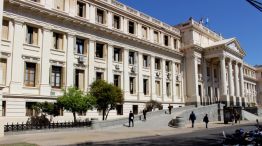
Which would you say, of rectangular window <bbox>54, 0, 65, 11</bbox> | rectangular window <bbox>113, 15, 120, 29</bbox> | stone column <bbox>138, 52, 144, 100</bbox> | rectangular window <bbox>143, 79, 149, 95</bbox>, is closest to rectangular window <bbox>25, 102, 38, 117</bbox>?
rectangular window <bbox>54, 0, 65, 11</bbox>

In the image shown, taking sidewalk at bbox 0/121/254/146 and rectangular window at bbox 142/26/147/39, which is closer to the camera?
sidewalk at bbox 0/121/254/146

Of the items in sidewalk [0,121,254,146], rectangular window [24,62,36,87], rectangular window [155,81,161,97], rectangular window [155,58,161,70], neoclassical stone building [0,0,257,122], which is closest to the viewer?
sidewalk [0,121,254,146]

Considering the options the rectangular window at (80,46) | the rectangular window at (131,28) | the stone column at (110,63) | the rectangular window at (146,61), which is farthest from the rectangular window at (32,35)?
the rectangular window at (146,61)

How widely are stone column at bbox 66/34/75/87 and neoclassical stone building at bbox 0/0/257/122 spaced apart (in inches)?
4.4

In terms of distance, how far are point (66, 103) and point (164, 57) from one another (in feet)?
84.6

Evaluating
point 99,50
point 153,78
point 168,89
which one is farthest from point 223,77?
point 99,50

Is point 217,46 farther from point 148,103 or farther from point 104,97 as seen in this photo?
point 104,97

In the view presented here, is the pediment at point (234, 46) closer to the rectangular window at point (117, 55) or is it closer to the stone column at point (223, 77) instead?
the stone column at point (223, 77)

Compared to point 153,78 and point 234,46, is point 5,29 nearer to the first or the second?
point 153,78

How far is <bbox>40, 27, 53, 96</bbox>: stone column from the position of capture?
3160cm

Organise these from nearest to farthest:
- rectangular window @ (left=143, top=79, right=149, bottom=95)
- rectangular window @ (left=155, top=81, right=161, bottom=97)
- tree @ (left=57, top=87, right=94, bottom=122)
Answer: tree @ (left=57, top=87, right=94, bottom=122) → rectangular window @ (left=143, top=79, right=149, bottom=95) → rectangular window @ (left=155, top=81, right=161, bottom=97)

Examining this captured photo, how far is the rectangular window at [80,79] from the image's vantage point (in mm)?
35969

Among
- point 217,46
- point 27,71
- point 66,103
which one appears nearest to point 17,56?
point 27,71

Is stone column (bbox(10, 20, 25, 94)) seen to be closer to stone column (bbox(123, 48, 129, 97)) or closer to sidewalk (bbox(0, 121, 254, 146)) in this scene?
sidewalk (bbox(0, 121, 254, 146))
